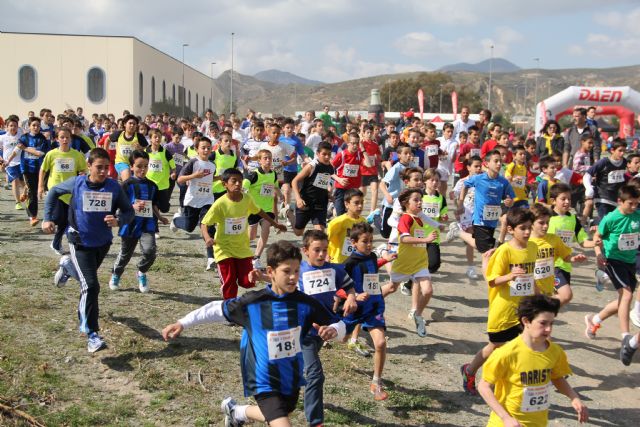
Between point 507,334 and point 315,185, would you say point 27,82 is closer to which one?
point 315,185

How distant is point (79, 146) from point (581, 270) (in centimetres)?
896

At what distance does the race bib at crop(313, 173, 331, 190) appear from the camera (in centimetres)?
998

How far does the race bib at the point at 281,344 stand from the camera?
4.39 meters

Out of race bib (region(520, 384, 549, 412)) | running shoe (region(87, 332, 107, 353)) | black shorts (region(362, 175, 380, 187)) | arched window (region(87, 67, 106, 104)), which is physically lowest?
running shoe (region(87, 332, 107, 353))

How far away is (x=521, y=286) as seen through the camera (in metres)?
5.78

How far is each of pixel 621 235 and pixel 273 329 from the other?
4.80m

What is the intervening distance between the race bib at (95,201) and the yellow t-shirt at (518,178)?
22.1 ft

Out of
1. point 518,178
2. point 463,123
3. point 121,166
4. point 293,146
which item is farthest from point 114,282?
point 463,123

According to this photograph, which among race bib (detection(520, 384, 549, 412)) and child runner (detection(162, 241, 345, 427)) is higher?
child runner (detection(162, 241, 345, 427))

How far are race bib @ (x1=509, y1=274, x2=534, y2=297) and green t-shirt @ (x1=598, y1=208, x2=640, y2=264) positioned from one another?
89.8 inches

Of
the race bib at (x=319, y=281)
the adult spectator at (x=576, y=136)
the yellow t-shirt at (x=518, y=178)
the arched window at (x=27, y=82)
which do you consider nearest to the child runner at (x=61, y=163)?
the race bib at (x=319, y=281)

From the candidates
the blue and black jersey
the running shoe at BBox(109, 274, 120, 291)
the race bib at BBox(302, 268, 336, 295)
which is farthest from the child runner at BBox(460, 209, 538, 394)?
the running shoe at BBox(109, 274, 120, 291)

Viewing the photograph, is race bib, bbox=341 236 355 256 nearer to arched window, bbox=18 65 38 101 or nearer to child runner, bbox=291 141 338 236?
child runner, bbox=291 141 338 236

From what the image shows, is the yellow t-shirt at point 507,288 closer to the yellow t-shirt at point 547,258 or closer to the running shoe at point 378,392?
the yellow t-shirt at point 547,258
